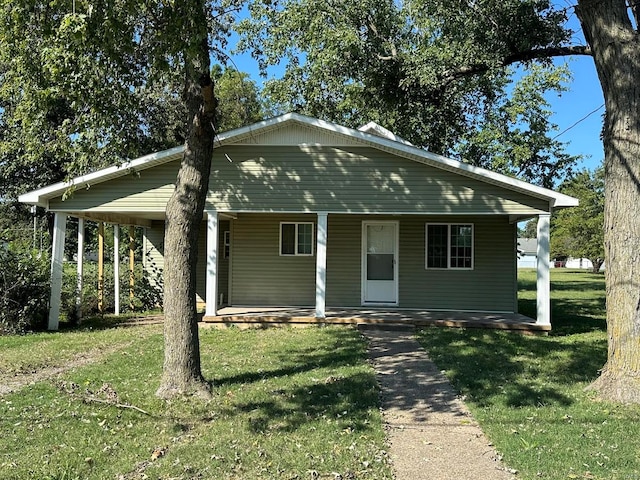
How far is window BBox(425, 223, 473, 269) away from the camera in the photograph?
527 inches

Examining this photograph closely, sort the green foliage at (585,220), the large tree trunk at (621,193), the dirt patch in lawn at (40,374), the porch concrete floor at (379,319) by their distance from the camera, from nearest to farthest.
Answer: the large tree trunk at (621,193) < the dirt patch in lawn at (40,374) < the porch concrete floor at (379,319) < the green foliage at (585,220)

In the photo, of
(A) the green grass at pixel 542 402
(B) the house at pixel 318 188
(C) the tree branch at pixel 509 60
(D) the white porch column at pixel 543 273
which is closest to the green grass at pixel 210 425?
(A) the green grass at pixel 542 402

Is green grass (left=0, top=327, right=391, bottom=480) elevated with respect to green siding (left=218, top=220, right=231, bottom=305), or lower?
lower

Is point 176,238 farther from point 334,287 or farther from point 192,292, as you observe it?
point 334,287

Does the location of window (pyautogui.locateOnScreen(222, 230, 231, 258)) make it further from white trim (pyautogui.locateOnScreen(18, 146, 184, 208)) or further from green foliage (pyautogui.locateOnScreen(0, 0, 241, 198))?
green foliage (pyautogui.locateOnScreen(0, 0, 241, 198))

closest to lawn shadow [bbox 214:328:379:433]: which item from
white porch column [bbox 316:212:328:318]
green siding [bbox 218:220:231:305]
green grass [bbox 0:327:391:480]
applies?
green grass [bbox 0:327:391:480]

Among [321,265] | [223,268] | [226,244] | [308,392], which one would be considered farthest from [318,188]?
[308,392]

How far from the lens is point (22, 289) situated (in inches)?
418

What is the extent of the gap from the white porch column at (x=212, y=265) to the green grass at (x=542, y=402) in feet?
14.4

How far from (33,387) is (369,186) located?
7301 mm

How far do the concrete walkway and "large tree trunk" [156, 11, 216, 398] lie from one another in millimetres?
2204

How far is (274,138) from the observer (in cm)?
1155

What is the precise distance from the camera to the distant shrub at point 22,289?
1038cm

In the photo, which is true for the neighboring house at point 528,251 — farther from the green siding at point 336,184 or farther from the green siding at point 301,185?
the green siding at point 301,185
